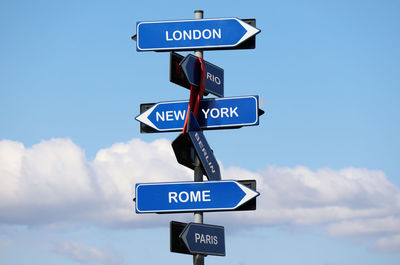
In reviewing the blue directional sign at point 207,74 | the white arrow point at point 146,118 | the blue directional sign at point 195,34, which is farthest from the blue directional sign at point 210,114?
the blue directional sign at point 195,34

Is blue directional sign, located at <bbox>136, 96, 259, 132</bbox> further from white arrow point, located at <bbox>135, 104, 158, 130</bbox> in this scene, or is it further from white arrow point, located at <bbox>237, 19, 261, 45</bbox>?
white arrow point, located at <bbox>237, 19, 261, 45</bbox>

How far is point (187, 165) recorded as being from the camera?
10578 mm

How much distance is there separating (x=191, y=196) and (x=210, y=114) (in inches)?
58.3

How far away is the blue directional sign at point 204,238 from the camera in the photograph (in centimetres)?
990

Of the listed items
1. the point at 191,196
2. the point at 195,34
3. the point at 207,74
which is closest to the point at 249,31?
the point at 195,34

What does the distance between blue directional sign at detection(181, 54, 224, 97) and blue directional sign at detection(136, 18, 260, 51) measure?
39cm

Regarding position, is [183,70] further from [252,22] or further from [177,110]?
[252,22]

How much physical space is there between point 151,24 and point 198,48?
0.97 m

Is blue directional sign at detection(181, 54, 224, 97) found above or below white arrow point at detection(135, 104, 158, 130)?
above

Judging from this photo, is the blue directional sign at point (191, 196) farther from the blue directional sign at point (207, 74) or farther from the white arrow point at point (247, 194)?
the blue directional sign at point (207, 74)

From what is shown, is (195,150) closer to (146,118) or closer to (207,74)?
(146,118)

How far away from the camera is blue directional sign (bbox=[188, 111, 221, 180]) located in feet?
34.1

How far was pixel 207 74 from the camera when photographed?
1098 cm

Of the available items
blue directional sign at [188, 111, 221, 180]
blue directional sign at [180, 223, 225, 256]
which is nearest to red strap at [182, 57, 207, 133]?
blue directional sign at [188, 111, 221, 180]
